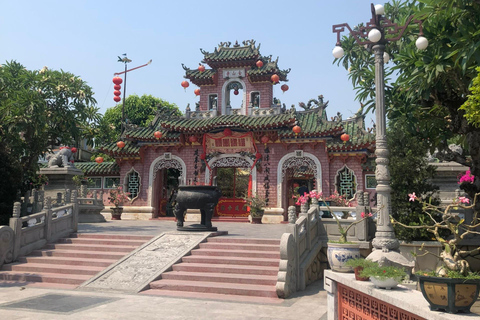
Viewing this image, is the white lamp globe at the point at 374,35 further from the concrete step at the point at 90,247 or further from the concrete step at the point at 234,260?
the concrete step at the point at 90,247

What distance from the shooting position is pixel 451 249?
3.71 meters

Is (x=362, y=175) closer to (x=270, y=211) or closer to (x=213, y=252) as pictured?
(x=270, y=211)

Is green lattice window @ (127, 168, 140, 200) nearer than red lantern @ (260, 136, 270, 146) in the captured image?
No

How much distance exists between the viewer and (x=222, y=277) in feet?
25.7

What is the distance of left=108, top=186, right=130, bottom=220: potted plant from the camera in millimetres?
18688

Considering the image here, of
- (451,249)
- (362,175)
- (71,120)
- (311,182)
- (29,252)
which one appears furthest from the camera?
(311,182)

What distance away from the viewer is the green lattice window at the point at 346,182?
55.0ft

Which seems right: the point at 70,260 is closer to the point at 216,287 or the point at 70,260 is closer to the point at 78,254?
the point at 78,254

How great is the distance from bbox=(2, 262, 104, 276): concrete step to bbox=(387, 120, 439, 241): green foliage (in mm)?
6790

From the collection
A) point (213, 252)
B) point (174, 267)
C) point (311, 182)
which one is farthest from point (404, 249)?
point (311, 182)

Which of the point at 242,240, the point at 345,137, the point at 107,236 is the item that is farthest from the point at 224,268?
the point at 345,137

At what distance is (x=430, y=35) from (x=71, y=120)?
10111mm

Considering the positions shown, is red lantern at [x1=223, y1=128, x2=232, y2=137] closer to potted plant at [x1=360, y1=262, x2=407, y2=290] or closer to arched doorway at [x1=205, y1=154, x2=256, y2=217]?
arched doorway at [x1=205, y1=154, x2=256, y2=217]

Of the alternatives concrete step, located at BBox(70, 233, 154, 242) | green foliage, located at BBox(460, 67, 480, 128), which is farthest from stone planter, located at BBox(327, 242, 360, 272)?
concrete step, located at BBox(70, 233, 154, 242)
